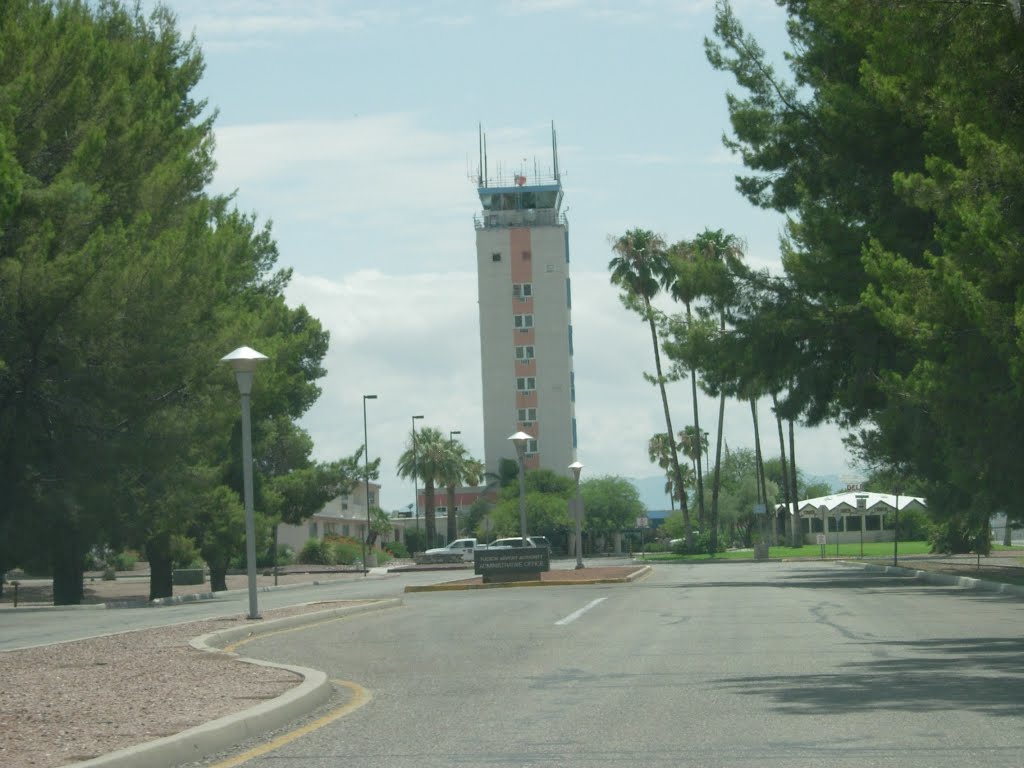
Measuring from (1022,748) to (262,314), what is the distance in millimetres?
36748

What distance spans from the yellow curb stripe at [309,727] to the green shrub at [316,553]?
7546cm

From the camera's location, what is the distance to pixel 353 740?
9.21 meters

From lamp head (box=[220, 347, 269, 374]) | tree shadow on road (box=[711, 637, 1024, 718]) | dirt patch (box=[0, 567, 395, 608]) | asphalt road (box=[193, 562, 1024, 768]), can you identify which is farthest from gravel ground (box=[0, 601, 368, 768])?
dirt patch (box=[0, 567, 395, 608])

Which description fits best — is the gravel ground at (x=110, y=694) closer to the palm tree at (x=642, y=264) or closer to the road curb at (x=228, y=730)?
the road curb at (x=228, y=730)

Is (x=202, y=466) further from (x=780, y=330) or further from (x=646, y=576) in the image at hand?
(x=780, y=330)

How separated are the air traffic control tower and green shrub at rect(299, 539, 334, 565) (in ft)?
80.0

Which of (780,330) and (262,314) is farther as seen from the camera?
(262,314)

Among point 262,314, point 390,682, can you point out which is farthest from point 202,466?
point 390,682

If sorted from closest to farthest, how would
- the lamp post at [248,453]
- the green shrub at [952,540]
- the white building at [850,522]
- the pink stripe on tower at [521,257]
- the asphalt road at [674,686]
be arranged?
the asphalt road at [674,686] → the lamp post at [248,453] → the green shrub at [952,540] → the white building at [850,522] → the pink stripe on tower at [521,257]

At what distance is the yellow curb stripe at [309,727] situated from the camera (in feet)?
28.2

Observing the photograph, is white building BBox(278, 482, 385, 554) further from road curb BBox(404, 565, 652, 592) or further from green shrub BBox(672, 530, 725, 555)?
road curb BBox(404, 565, 652, 592)

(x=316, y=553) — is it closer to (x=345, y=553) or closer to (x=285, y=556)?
(x=285, y=556)

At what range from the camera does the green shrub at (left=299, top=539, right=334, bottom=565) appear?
286 feet

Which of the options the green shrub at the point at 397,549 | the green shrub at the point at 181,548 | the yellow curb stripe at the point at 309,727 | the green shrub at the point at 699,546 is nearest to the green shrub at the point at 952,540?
the green shrub at the point at 699,546
